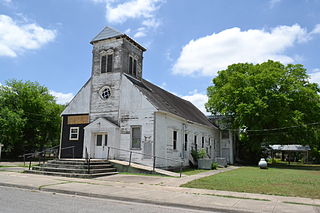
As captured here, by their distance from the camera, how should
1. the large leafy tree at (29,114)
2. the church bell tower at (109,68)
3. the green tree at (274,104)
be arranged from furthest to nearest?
the large leafy tree at (29,114)
the green tree at (274,104)
the church bell tower at (109,68)

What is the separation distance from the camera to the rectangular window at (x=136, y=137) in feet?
60.8

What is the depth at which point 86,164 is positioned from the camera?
15945 millimetres

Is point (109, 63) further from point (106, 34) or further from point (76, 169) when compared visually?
point (76, 169)

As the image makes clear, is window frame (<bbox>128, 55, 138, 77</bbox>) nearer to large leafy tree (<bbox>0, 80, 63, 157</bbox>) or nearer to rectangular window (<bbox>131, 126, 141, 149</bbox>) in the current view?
rectangular window (<bbox>131, 126, 141, 149</bbox>)

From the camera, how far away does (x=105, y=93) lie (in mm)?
20422

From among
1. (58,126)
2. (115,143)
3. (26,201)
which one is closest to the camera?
(26,201)

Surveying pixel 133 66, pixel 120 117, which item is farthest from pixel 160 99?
pixel 120 117

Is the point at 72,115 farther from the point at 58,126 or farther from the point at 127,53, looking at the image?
the point at 58,126

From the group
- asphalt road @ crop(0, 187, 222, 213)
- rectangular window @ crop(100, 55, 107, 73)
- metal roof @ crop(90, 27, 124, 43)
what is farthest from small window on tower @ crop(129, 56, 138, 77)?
asphalt road @ crop(0, 187, 222, 213)

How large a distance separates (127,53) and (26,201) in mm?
14690

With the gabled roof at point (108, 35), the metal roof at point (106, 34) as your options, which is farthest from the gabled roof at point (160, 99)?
the metal roof at point (106, 34)

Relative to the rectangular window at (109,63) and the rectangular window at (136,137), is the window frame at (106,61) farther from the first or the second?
the rectangular window at (136,137)

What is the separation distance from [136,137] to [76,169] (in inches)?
192

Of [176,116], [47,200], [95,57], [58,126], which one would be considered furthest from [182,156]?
[58,126]
